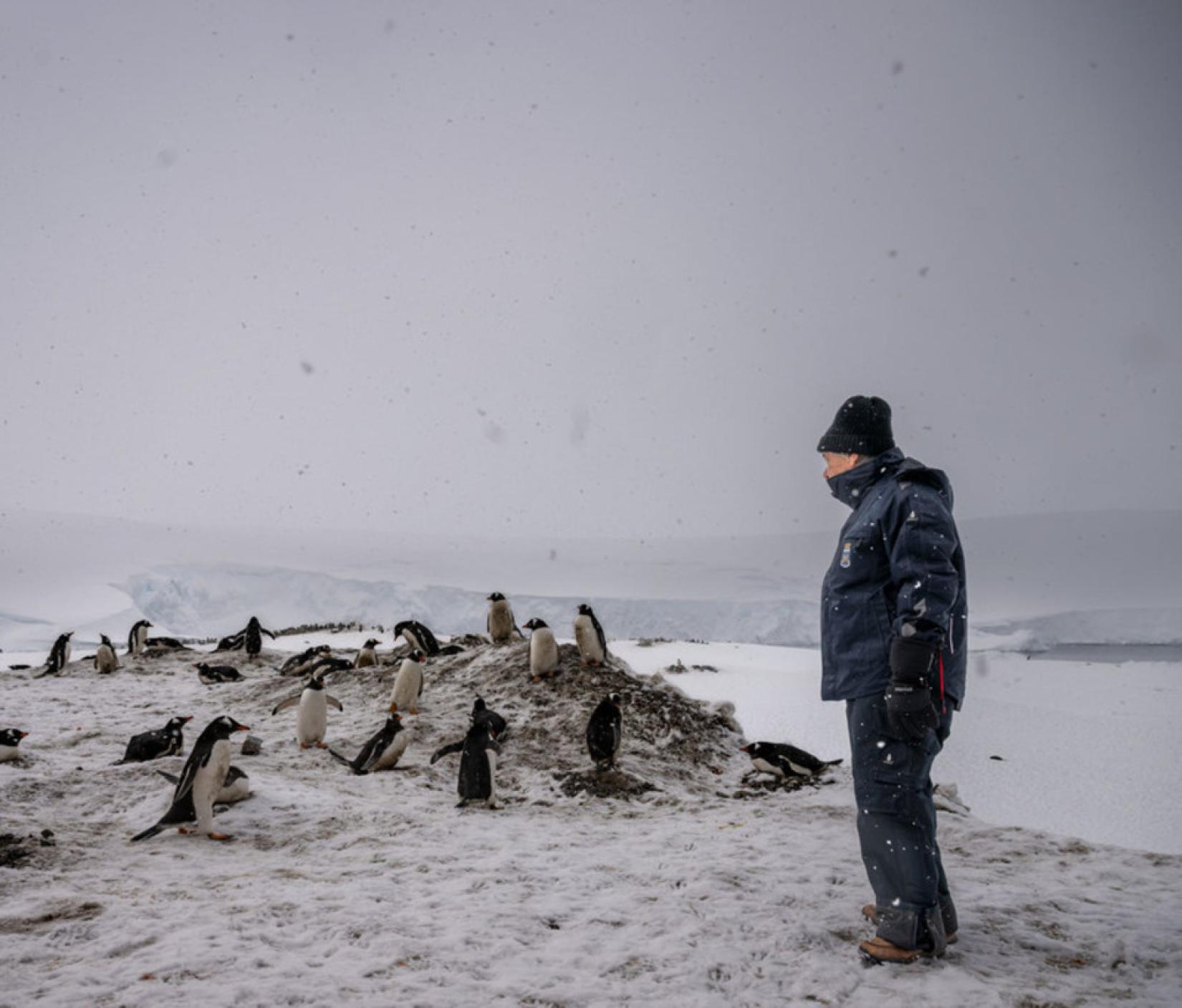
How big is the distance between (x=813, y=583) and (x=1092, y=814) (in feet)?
97.6

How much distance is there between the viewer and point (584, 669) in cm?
948

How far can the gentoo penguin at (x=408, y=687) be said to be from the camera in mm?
9070

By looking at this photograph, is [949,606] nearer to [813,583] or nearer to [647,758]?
[647,758]

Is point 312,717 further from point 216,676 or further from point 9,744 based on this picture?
point 216,676

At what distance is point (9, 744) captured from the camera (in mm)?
6641

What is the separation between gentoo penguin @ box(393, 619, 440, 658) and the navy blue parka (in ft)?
31.7

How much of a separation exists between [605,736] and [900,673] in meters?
4.52

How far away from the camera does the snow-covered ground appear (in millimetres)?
2920

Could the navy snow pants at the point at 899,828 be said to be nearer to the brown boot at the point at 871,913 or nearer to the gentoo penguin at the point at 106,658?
A: the brown boot at the point at 871,913

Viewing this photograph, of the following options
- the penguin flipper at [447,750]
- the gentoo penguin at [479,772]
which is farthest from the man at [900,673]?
the penguin flipper at [447,750]

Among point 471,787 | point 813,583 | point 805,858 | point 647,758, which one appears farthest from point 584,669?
point 813,583

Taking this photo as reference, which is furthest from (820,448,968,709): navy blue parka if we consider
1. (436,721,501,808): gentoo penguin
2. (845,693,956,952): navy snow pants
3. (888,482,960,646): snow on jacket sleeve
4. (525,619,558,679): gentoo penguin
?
(525,619,558,679): gentoo penguin

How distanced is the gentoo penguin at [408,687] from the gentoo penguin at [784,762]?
13.5 ft

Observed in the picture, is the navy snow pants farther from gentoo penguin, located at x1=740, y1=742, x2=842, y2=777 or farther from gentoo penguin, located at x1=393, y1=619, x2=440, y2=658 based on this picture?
gentoo penguin, located at x1=393, y1=619, x2=440, y2=658
